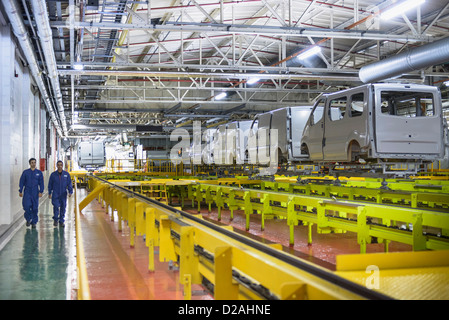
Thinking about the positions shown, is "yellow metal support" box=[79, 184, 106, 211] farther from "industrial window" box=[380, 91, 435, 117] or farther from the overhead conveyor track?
"industrial window" box=[380, 91, 435, 117]

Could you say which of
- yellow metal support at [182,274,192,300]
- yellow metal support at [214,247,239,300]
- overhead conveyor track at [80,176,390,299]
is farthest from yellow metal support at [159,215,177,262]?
yellow metal support at [214,247,239,300]

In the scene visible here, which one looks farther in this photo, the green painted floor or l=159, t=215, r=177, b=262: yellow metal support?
the green painted floor

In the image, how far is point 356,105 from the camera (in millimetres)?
9086

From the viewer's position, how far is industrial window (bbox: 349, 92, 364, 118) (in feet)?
29.6

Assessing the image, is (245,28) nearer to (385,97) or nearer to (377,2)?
(385,97)

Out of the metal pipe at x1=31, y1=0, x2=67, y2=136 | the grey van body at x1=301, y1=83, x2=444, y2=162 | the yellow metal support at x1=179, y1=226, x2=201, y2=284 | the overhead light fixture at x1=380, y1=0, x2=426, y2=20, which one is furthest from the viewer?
the overhead light fixture at x1=380, y1=0, x2=426, y2=20

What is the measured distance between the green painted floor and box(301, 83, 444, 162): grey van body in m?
5.62

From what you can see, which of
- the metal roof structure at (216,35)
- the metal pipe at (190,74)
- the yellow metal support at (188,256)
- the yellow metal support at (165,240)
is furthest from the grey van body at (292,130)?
the yellow metal support at (188,256)

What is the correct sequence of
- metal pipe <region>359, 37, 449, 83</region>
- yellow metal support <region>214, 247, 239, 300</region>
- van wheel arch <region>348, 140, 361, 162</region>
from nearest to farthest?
yellow metal support <region>214, 247, 239, 300</region>, van wheel arch <region>348, 140, 361, 162</region>, metal pipe <region>359, 37, 449, 83</region>

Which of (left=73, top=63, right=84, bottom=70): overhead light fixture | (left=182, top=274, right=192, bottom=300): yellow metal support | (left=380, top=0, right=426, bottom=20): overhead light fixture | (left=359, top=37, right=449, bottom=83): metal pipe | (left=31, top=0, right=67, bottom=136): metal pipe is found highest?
(left=380, top=0, right=426, bottom=20): overhead light fixture

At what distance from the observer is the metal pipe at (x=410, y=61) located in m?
10.1

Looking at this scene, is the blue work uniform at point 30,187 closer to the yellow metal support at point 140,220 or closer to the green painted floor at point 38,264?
the green painted floor at point 38,264

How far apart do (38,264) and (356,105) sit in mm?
6573
